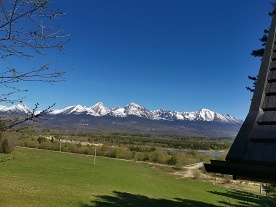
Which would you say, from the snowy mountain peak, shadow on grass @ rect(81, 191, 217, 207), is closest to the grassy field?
shadow on grass @ rect(81, 191, 217, 207)

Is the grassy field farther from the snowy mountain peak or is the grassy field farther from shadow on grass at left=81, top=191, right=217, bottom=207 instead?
the snowy mountain peak

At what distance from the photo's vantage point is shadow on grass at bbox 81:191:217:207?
17.4 m

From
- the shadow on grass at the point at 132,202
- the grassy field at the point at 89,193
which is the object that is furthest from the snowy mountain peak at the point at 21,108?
the shadow on grass at the point at 132,202

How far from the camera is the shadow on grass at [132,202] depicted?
57.1ft

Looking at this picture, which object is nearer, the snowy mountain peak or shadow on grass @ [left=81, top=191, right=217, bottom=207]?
the snowy mountain peak

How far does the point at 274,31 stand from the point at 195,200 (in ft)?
68.0

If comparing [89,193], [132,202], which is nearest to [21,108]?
[132,202]

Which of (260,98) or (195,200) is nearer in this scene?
(260,98)

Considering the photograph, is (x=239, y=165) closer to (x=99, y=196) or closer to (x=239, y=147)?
(x=239, y=147)

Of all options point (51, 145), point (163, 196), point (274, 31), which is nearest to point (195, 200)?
point (163, 196)

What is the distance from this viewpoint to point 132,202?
19.0m

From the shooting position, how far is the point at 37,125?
12.1ft

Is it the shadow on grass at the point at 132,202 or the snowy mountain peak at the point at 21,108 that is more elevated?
the snowy mountain peak at the point at 21,108

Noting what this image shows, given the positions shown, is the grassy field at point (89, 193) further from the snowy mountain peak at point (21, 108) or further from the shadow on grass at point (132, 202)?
the snowy mountain peak at point (21, 108)
